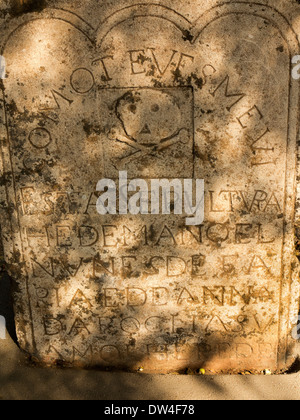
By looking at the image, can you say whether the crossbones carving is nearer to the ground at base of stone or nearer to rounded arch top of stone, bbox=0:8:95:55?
rounded arch top of stone, bbox=0:8:95:55

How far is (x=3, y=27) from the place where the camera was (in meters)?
1.99

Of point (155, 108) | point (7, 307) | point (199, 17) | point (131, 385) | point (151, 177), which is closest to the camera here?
point (199, 17)

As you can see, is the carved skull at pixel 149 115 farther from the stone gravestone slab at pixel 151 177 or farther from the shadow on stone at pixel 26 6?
the shadow on stone at pixel 26 6

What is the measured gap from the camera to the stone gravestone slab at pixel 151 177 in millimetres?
1961

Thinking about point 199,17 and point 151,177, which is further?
point 151,177

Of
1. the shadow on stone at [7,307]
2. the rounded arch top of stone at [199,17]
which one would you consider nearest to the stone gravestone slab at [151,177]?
the rounded arch top of stone at [199,17]

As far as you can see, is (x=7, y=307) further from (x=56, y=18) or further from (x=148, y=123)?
(x=56, y=18)

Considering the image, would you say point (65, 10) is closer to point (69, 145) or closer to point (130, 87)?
point (130, 87)

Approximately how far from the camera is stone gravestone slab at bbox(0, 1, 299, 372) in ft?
6.43

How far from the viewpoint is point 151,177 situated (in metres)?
2.18

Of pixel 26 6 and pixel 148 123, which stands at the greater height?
pixel 26 6

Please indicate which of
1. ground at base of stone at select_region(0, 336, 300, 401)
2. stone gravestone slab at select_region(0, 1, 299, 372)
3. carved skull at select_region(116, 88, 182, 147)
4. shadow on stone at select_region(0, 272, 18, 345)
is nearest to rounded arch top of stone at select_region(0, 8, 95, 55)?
stone gravestone slab at select_region(0, 1, 299, 372)


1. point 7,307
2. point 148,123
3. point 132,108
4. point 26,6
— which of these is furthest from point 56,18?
point 7,307
